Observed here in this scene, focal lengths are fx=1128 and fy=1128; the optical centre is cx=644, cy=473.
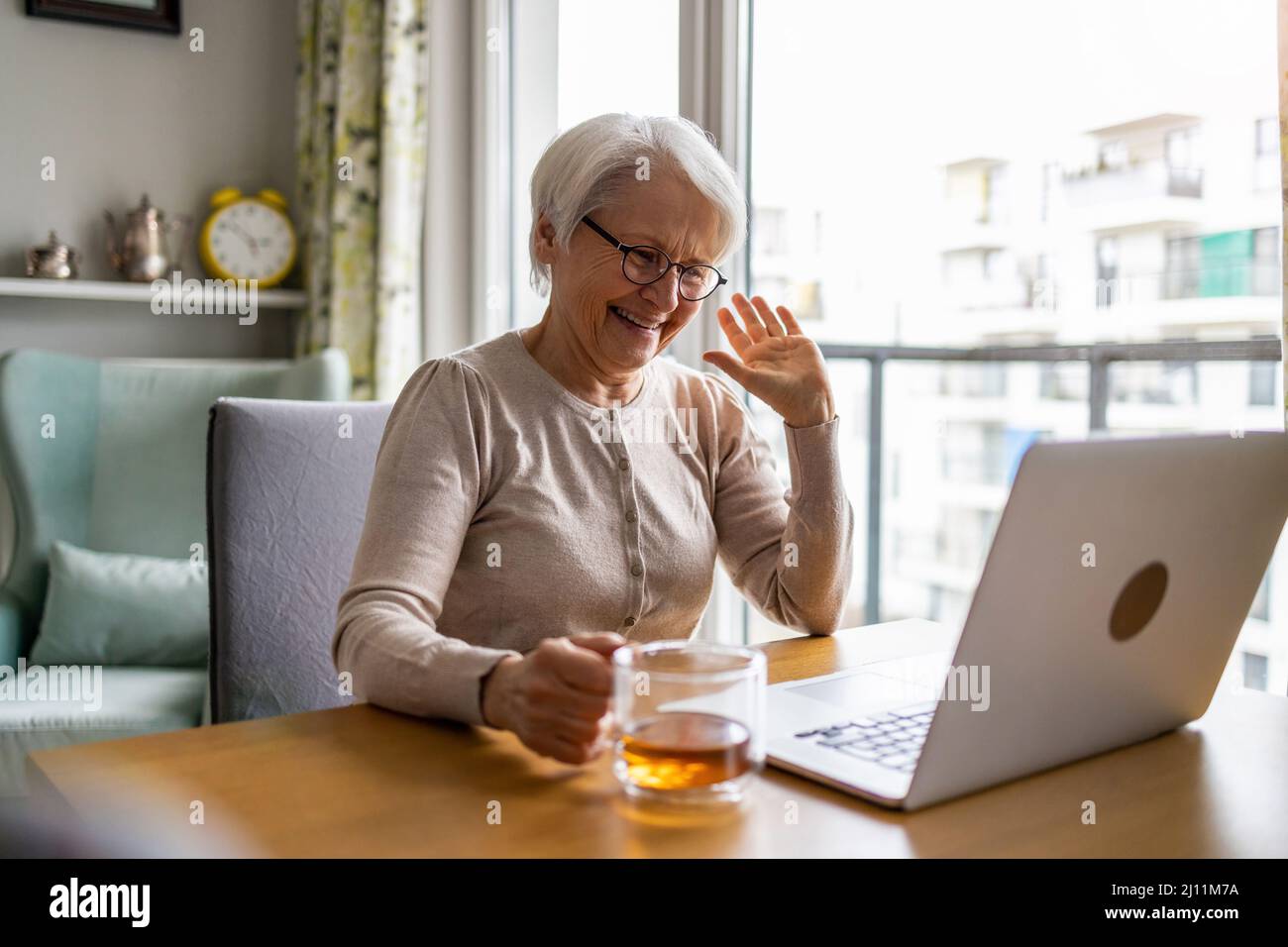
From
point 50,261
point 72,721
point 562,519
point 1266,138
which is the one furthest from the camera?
point 50,261

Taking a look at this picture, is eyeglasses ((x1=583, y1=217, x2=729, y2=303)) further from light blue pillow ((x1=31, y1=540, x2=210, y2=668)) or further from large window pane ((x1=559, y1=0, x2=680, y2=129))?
light blue pillow ((x1=31, y1=540, x2=210, y2=668))

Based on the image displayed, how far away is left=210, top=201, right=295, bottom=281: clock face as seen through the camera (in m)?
3.14

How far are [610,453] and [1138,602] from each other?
675 millimetres

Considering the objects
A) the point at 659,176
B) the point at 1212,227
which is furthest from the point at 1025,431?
the point at 659,176

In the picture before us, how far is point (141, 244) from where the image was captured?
2982 mm

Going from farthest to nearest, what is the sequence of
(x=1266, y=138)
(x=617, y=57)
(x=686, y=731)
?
(x=617, y=57) < (x=1266, y=138) < (x=686, y=731)

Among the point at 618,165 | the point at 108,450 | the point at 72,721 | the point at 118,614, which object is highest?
the point at 618,165

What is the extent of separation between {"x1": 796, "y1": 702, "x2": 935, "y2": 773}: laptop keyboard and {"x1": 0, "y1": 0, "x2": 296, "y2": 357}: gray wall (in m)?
2.80

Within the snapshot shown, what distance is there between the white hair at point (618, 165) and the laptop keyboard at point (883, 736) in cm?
66

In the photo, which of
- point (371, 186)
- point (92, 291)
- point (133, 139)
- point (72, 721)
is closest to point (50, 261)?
point (92, 291)

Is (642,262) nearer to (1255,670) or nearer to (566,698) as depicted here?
(566,698)

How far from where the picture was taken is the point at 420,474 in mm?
1152

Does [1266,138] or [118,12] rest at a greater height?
[118,12]
